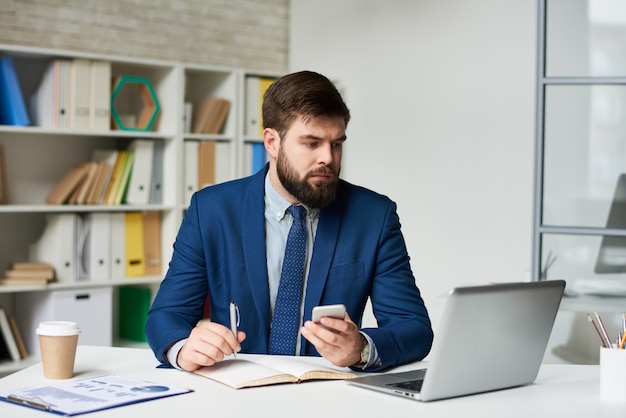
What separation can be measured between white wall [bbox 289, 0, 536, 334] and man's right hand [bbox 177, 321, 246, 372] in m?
2.27

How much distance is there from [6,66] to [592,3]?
8.73 ft

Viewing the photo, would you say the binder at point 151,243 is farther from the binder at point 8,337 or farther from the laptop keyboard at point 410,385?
the laptop keyboard at point 410,385

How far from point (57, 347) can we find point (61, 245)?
8.67 feet

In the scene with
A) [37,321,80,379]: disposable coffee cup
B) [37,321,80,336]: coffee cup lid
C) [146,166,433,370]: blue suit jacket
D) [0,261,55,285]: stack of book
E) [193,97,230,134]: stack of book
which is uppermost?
[193,97,230,134]: stack of book

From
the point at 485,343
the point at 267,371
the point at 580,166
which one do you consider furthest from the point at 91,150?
the point at 485,343

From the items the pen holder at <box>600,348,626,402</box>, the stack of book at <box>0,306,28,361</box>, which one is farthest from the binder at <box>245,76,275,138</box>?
the pen holder at <box>600,348,626,402</box>

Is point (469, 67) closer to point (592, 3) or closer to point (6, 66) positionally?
point (592, 3)

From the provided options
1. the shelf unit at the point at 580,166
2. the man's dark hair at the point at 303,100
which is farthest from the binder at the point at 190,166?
the man's dark hair at the point at 303,100

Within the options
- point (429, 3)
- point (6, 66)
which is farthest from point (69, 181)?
point (429, 3)

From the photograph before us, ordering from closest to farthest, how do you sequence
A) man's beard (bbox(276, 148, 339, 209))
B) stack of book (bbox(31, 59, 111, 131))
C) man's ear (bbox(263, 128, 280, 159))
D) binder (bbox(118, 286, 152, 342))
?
man's beard (bbox(276, 148, 339, 209)) < man's ear (bbox(263, 128, 280, 159)) < stack of book (bbox(31, 59, 111, 131)) < binder (bbox(118, 286, 152, 342))

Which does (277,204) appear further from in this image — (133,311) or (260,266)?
(133,311)

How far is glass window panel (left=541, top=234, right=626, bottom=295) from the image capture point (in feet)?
11.7

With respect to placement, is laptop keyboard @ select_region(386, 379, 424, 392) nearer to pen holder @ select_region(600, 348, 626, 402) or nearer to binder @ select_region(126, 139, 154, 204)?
pen holder @ select_region(600, 348, 626, 402)

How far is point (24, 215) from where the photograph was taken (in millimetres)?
4645
